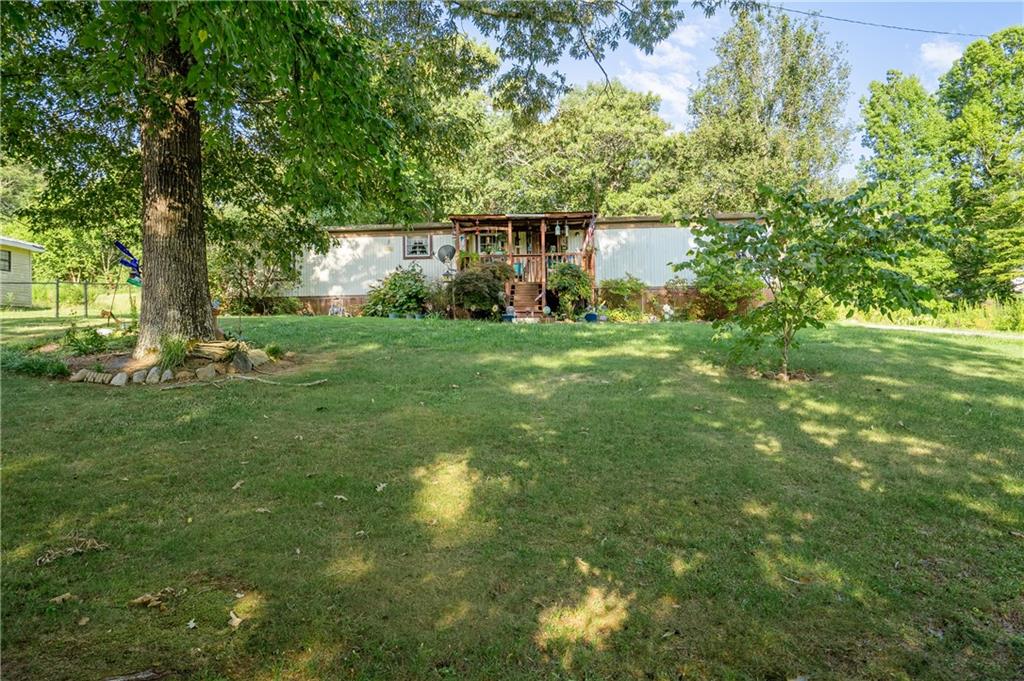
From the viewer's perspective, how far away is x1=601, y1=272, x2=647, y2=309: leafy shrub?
15783 mm

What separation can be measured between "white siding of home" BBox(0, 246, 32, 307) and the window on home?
1311cm

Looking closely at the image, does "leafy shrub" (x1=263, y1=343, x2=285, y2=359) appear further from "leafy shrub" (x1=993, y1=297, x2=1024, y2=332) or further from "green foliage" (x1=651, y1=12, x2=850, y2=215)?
"green foliage" (x1=651, y1=12, x2=850, y2=215)

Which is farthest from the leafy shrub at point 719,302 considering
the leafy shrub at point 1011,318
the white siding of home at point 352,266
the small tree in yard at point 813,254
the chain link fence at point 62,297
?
the chain link fence at point 62,297

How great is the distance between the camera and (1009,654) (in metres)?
1.88

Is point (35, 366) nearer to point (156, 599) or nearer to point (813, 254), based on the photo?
point (156, 599)

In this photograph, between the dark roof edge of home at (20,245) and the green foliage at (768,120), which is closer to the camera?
the dark roof edge of home at (20,245)

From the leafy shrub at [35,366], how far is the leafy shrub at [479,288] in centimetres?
902

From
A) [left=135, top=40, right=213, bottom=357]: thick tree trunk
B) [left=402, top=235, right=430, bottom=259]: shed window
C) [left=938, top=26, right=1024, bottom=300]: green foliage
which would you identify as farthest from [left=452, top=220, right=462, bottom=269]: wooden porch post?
[left=938, top=26, right=1024, bottom=300]: green foliage

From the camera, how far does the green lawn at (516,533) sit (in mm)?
1877

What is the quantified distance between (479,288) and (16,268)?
739 inches

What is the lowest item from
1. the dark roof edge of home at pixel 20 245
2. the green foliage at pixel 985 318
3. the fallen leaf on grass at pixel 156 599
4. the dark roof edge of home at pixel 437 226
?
the fallen leaf on grass at pixel 156 599

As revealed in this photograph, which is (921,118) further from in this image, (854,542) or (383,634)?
(383,634)

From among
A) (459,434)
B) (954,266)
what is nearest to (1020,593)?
(459,434)

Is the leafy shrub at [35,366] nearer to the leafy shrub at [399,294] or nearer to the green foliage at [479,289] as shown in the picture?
the green foliage at [479,289]
